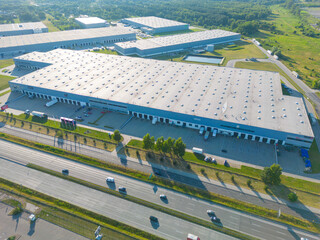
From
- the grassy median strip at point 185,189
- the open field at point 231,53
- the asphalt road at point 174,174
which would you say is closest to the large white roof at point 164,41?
the open field at point 231,53

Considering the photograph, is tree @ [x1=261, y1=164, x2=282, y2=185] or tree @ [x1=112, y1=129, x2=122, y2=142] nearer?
tree @ [x1=261, y1=164, x2=282, y2=185]

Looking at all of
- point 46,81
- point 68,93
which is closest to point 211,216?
point 68,93

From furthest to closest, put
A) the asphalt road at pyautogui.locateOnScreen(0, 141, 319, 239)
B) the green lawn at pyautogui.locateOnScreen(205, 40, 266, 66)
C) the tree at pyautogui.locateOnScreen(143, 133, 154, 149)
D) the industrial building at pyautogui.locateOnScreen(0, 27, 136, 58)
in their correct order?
the green lawn at pyautogui.locateOnScreen(205, 40, 266, 66)
the industrial building at pyautogui.locateOnScreen(0, 27, 136, 58)
the tree at pyautogui.locateOnScreen(143, 133, 154, 149)
the asphalt road at pyautogui.locateOnScreen(0, 141, 319, 239)

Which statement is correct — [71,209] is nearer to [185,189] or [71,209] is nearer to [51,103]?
[185,189]

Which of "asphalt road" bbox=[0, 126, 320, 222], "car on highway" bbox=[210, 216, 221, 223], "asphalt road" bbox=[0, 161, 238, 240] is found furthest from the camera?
"asphalt road" bbox=[0, 126, 320, 222]

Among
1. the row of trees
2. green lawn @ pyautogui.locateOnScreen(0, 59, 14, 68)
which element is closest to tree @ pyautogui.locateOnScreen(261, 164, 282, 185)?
the row of trees

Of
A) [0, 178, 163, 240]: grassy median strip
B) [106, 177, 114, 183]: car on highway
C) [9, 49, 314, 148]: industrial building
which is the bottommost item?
[0, 178, 163, 240]: grassy median strip

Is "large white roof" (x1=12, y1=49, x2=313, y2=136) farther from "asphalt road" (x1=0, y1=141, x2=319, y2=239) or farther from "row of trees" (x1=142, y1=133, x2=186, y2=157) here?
"asphalt road" (x1=0, y1=141, x2=319, y2=239)

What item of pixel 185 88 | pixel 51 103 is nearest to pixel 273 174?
pixel 185 88
